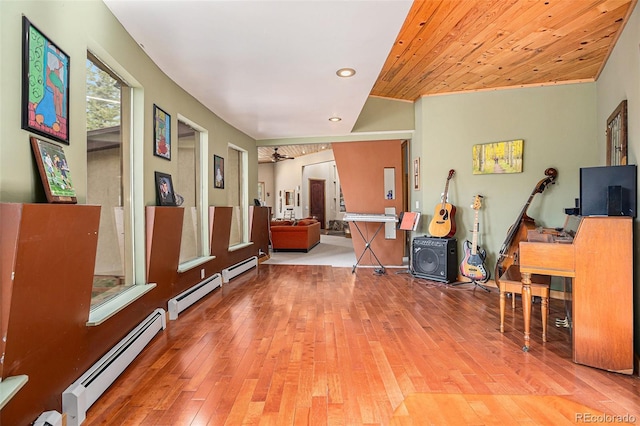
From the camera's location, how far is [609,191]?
92.0 inches

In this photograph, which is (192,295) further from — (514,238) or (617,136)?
(617,136)

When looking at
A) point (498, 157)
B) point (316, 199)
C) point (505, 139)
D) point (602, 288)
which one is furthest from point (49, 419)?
point (316, 199)

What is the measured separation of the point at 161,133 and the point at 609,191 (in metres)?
3.70

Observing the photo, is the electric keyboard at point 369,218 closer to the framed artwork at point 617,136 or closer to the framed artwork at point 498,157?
the framed artwork at point 498,157

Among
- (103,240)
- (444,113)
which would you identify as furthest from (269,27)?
(444,113)

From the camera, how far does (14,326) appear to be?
1.34 metres

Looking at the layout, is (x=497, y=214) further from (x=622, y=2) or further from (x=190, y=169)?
(x=190, y=169)

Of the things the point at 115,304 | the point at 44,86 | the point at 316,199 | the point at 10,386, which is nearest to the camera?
the point at 10,386

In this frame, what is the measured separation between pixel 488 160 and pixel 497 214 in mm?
757

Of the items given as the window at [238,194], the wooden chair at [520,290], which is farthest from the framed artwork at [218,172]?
the wooden chair at [520,290]

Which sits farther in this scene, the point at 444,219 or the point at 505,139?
the point at 444,219

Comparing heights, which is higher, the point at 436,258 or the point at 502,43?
the point at 502,43

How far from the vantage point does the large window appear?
2.35m

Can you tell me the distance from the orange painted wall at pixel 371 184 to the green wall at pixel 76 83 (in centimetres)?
338
